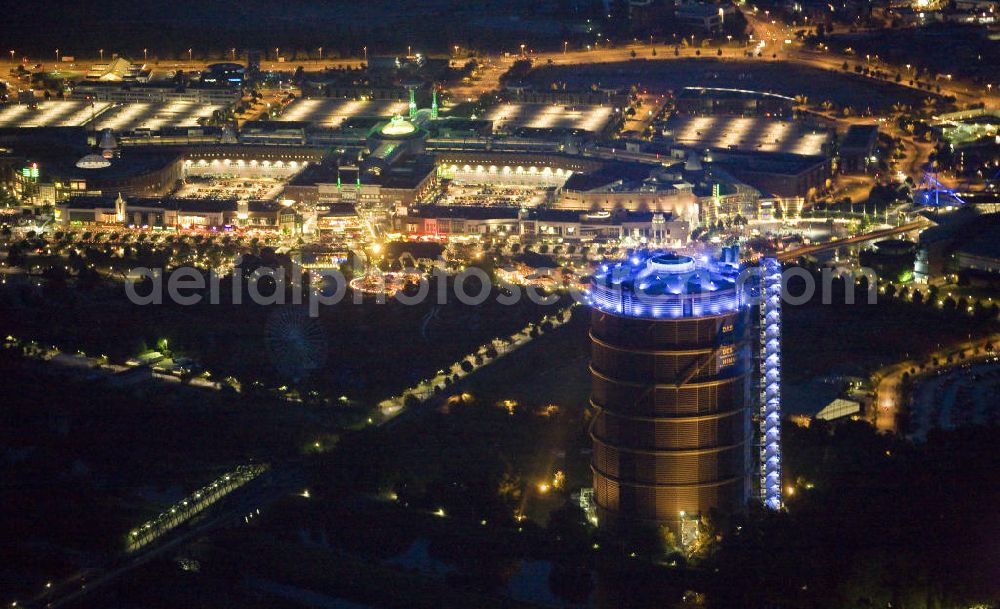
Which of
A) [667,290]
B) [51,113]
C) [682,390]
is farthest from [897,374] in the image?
[51,113]

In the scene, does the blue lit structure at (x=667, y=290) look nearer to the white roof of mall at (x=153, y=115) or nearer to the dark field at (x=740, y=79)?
the white roof of mall at (x=153, y=115)

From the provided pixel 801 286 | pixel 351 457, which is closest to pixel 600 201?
pixel 801 286

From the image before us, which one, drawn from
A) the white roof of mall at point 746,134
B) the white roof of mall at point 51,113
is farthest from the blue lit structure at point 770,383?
the white roof of mall at point 51,113

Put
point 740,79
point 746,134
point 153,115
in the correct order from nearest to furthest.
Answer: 1. point 746,134
2. point 153,115
3. point 740,79

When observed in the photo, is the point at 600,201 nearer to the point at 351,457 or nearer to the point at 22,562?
the point at 351,457

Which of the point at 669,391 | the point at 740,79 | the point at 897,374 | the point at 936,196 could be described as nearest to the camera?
the point at 669,391

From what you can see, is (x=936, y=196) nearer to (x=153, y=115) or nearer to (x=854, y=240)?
(x=854, y=240)
